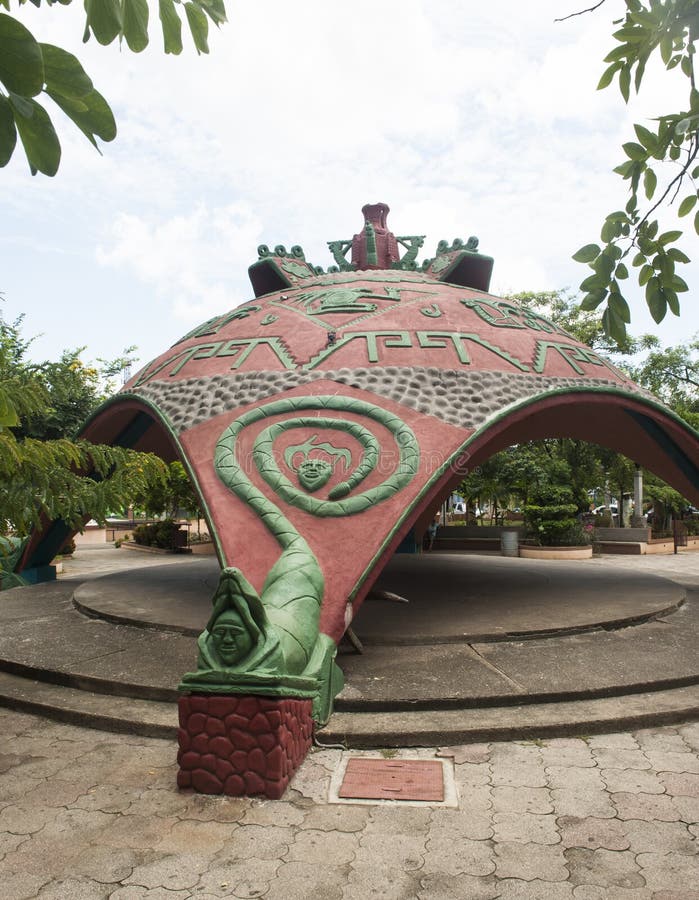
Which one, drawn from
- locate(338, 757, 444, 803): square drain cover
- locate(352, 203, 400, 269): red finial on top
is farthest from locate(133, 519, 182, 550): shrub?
locate(338, 757, 444, 803): square drain cover

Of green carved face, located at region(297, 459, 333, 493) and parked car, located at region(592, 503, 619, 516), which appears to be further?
parked car, located at region(592, 503, 619, 516)

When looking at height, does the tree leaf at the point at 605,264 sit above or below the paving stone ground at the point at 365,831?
above

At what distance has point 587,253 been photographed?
1.82m

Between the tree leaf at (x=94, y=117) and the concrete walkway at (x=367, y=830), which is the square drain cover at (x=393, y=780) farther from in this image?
the tree leaf at (x=94, y=117)

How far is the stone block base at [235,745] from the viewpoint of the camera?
3.19m

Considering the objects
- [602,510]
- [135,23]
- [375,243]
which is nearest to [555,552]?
[375,243]

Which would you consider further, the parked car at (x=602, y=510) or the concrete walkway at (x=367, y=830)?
the parked car at (x=602, y=510)

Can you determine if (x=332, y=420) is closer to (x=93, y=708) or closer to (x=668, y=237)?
(x=93, y=708)

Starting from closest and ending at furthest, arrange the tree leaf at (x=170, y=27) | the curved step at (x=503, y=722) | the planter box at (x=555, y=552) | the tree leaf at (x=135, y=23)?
the tree leaf at (x=135, y=23) → the tree leaf at (x=170, y=27) → the curved step at (x=503, y=722) → the planter box at (x=555, y=552)

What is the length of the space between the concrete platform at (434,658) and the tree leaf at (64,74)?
11.4 feet

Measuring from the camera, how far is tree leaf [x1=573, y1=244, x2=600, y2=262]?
5.97 ft

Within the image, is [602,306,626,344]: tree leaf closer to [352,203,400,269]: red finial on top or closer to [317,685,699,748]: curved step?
[317,685,699,748]: curved step

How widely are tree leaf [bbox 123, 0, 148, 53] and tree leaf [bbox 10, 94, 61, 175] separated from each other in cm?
26

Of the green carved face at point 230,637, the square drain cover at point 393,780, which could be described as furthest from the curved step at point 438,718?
the green carved face at point 230,637
